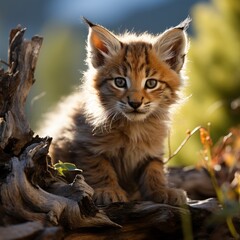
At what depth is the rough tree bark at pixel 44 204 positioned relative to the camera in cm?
326

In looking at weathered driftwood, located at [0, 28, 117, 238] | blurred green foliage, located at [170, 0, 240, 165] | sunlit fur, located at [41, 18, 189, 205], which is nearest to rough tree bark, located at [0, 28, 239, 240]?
weathered driftwood, located at [0, 28, 117, 238]

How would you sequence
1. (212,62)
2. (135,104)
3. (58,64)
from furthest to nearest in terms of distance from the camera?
(58,64), (212,62), (135,104)

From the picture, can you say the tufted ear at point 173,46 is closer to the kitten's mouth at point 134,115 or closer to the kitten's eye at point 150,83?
the kitten's eye at point 150,83

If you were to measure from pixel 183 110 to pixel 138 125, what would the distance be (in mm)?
4247

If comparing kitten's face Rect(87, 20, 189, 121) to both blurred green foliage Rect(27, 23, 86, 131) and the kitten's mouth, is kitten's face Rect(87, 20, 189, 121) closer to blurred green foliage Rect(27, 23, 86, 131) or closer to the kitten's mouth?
the kitten's mouth

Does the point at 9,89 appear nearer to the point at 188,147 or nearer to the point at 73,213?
the point at 73,213

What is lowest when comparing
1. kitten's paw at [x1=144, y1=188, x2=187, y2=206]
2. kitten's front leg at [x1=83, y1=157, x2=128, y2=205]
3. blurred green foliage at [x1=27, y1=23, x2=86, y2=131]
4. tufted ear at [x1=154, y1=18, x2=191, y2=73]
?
kitten's paw at [x1=144, y1=188, x2=187, y2=206]

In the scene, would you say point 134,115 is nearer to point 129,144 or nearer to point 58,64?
point 129,144

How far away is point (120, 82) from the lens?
452 centimetres

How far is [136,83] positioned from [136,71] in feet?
0.34

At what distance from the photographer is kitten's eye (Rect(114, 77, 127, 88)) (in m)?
4.49

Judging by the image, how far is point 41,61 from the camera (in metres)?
28.7

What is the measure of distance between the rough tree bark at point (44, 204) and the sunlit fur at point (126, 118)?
0.44 meters

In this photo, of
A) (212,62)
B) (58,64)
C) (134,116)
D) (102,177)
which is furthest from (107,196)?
(58,64)
